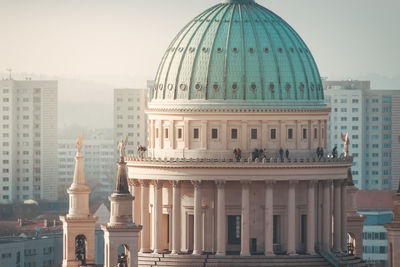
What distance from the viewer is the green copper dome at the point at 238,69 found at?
123 m

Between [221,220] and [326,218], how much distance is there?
5953 mm

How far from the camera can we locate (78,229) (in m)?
126

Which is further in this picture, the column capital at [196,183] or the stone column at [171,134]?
the stone column at [171,134]

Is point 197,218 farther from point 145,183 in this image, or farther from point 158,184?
point 145,183

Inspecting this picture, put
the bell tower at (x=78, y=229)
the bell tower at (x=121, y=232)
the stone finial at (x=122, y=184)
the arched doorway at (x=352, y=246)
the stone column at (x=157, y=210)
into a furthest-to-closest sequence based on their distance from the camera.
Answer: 1. the arched doorway at (x=352, y=246)
2. the bell tower at (x=78, y=229)
3. the stone column at (x=157, y=210)
4. the stone finial at (x=122, y=184)
5. the bell tower at (x=121, y=232)

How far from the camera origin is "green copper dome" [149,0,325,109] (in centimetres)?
12294

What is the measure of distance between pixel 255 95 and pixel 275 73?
1552 millimetres

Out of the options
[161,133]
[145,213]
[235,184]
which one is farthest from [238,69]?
[145,213]

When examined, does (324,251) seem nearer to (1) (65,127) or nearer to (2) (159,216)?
(2) (159,216)

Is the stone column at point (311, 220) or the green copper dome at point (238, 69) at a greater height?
the green copper dome at point (238, 69)

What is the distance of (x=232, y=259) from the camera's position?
122m

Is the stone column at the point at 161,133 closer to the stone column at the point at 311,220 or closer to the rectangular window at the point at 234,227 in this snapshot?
the rectangular window at the point at 234,227

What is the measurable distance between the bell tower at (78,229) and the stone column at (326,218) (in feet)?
40.2

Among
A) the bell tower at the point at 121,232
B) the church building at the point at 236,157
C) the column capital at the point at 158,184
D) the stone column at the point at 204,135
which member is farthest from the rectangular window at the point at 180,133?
the bell tower at the point at 121,232
